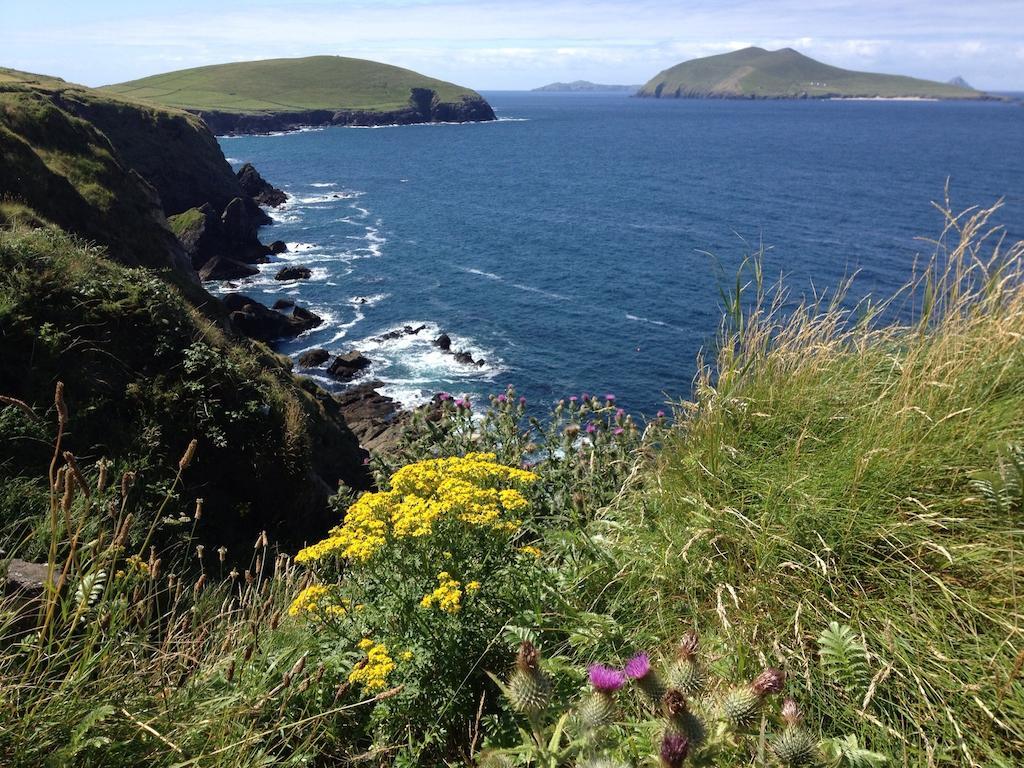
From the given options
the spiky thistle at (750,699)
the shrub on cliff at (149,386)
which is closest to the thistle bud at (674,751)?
the spiky thistle at (750,699)

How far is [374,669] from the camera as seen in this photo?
3607 millimetres

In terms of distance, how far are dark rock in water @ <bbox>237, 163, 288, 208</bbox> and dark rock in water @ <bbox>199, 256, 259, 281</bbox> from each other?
3240cm

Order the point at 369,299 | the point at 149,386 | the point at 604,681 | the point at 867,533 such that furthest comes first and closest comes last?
the point at 369,299 < the point at 149,386 < the point at 867,533 < the point at 604,681

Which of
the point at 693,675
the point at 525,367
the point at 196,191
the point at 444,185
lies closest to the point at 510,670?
the point at 693,675

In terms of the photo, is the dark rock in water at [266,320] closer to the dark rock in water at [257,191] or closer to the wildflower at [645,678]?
the wildflower at [645,678]

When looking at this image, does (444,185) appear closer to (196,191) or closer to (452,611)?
(196,191)

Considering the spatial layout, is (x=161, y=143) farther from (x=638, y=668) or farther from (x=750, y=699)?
(x=750, y=699)

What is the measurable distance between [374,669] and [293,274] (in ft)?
193

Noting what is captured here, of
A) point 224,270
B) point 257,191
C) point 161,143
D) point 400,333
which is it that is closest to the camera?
point 400,333

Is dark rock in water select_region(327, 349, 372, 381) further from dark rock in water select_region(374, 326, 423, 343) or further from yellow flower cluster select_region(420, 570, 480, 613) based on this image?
yellow flower cluster select_region(420, 570, 480, 613)

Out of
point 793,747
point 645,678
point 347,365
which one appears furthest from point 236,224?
point 793,747

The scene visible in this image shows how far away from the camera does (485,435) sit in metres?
8.51

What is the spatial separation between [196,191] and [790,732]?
8547 cm

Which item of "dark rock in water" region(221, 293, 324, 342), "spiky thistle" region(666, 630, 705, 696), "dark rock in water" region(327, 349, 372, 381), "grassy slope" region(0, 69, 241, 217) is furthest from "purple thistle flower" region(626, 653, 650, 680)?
"grassy slope" region(0, 69, 241, 217)
